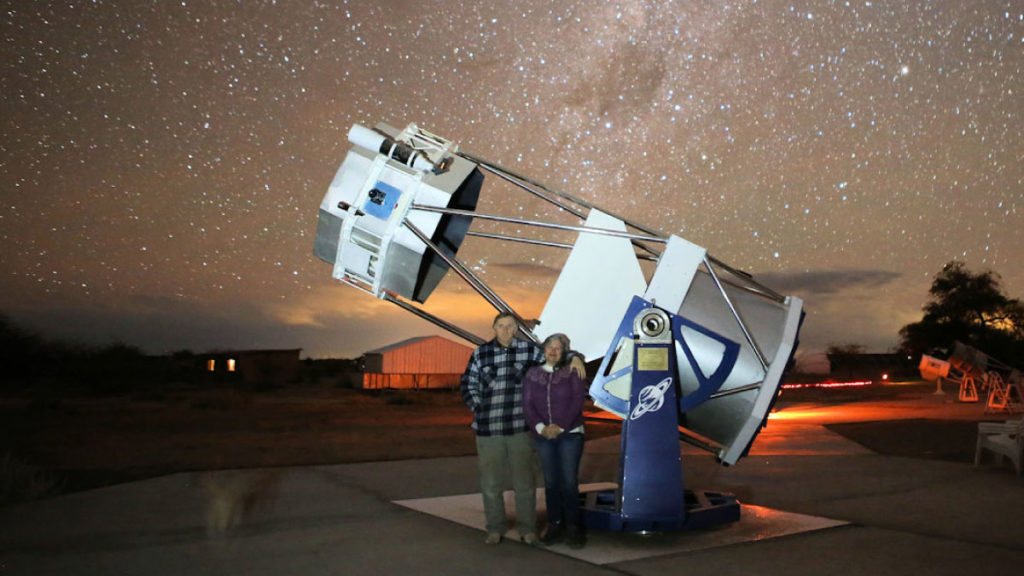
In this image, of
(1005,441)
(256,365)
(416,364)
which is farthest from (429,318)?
→ (256,365)

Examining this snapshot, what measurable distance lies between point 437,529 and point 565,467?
1502 millimetres

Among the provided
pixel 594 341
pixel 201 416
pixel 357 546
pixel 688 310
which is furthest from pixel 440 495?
pixel 201 416

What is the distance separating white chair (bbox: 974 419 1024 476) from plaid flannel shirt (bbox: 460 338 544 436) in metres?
7.08

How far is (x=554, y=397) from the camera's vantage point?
6352 millimetres

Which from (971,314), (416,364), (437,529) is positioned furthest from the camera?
(971,314)

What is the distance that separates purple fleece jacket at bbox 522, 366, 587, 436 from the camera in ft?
20.7

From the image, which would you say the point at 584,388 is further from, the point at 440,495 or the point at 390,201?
the point at 440,495

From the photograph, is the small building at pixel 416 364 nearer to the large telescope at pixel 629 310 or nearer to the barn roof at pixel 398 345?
the barn roof at pixel 398 345

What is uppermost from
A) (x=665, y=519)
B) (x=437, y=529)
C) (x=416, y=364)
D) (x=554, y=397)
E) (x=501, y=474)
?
(x=416, y=364)

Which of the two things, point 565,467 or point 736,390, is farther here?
point 736,390

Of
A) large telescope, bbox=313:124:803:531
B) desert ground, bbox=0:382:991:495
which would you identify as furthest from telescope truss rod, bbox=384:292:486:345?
desert ground, bbox=0:382:991:495

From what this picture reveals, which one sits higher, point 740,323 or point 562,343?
point 740,323

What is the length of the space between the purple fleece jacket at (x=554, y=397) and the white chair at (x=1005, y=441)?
6.87 metres

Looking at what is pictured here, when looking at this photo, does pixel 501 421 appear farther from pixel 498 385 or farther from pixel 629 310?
pixel 629 310
